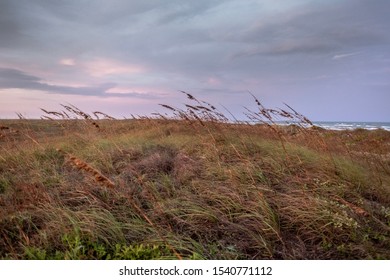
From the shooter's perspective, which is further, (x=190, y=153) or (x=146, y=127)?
(x=146, y=127)

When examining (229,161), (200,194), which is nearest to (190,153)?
(229,161)

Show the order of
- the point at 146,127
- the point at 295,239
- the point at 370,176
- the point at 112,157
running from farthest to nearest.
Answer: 1. the point at 146,127
2. the point at 112,157
3. the point at 370,176
4. the point at 295,239

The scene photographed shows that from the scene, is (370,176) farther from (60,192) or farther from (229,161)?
(60,192)

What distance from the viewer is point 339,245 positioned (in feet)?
5.59

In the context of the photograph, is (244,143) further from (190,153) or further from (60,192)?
(60,192)

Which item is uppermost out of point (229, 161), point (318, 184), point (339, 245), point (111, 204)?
point (229, 161)

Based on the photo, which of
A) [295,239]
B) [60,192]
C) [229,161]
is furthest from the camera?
[229,161]

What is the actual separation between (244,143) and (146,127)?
3.65m

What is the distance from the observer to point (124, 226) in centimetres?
182

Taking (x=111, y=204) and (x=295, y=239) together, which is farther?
(x=111, y=204)

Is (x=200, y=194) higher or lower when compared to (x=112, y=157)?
lower
